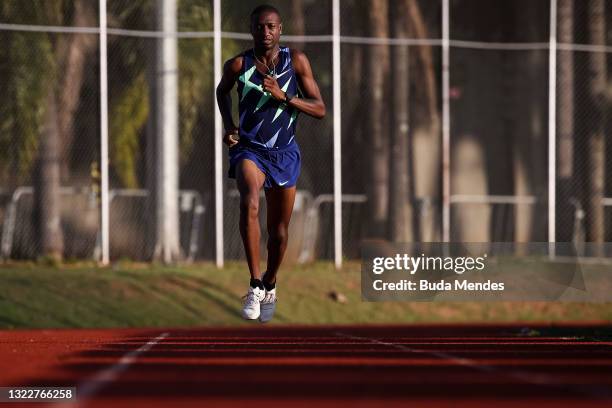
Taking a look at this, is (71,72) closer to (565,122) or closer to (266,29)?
(565,122)

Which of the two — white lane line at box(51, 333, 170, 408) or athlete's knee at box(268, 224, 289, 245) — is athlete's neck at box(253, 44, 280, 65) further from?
white lane line at box(51, 333, 170, 408)

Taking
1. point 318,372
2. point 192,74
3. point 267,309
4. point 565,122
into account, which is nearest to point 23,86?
point 192,74

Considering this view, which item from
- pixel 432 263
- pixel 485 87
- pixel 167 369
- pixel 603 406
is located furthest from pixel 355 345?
pixel 485 87

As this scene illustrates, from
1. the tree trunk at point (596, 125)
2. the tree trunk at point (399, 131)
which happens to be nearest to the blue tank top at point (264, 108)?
the tree trunk at point (399, 131)

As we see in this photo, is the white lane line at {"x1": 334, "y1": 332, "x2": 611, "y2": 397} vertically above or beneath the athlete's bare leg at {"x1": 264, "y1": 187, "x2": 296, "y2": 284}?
beneath

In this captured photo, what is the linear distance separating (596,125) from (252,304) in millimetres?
16938

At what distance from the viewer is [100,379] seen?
8.31 m

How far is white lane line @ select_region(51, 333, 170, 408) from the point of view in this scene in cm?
728

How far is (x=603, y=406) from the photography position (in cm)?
696

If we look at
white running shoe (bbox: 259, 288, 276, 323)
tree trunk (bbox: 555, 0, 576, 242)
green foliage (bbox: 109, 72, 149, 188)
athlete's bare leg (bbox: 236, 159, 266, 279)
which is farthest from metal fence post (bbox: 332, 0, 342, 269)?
athlete's bare leg (bbox: 236, 159, 266, 279)

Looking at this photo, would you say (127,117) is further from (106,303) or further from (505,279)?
(505,279)

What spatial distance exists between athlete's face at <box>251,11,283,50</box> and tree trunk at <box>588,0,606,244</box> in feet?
52.4

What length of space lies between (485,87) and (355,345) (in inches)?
664

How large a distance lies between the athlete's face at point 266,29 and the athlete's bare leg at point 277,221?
1.35m
